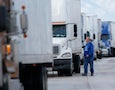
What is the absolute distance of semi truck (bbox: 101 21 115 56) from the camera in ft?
196

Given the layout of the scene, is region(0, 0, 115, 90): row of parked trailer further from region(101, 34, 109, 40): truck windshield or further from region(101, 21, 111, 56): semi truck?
region(101, 34, 109, 40): truck windshield

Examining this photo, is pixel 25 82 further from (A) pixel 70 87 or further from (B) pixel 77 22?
(B) pixel 77 22

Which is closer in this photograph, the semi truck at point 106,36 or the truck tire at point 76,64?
the truck tire at point 76,64

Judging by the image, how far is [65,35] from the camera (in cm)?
2808

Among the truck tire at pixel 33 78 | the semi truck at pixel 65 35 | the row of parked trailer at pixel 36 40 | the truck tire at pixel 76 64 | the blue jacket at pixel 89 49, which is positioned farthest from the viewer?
the truck tire at pixel 76 64

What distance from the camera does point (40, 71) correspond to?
51.8ft

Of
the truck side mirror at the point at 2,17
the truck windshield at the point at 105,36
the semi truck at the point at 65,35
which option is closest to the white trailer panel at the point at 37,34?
the truck side mirror at the point at 2,17

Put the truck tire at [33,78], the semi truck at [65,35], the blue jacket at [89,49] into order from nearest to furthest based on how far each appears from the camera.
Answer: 1. the truck tire at [33,78]
2. the semi truck at [65,35]
3. the blue jacket at [89,49]

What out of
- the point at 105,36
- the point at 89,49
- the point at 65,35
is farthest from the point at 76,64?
the point at 105,36

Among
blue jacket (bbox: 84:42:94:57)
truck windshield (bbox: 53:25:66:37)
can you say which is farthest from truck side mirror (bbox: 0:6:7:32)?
truck windshield (bbox: 53:25:66:37)

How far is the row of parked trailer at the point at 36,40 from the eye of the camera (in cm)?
979

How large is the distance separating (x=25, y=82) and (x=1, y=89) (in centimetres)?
591

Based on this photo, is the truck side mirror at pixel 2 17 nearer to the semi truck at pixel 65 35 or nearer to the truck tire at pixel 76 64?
the semi truck at pixel 65 35

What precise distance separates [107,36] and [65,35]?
3305 centimetres
